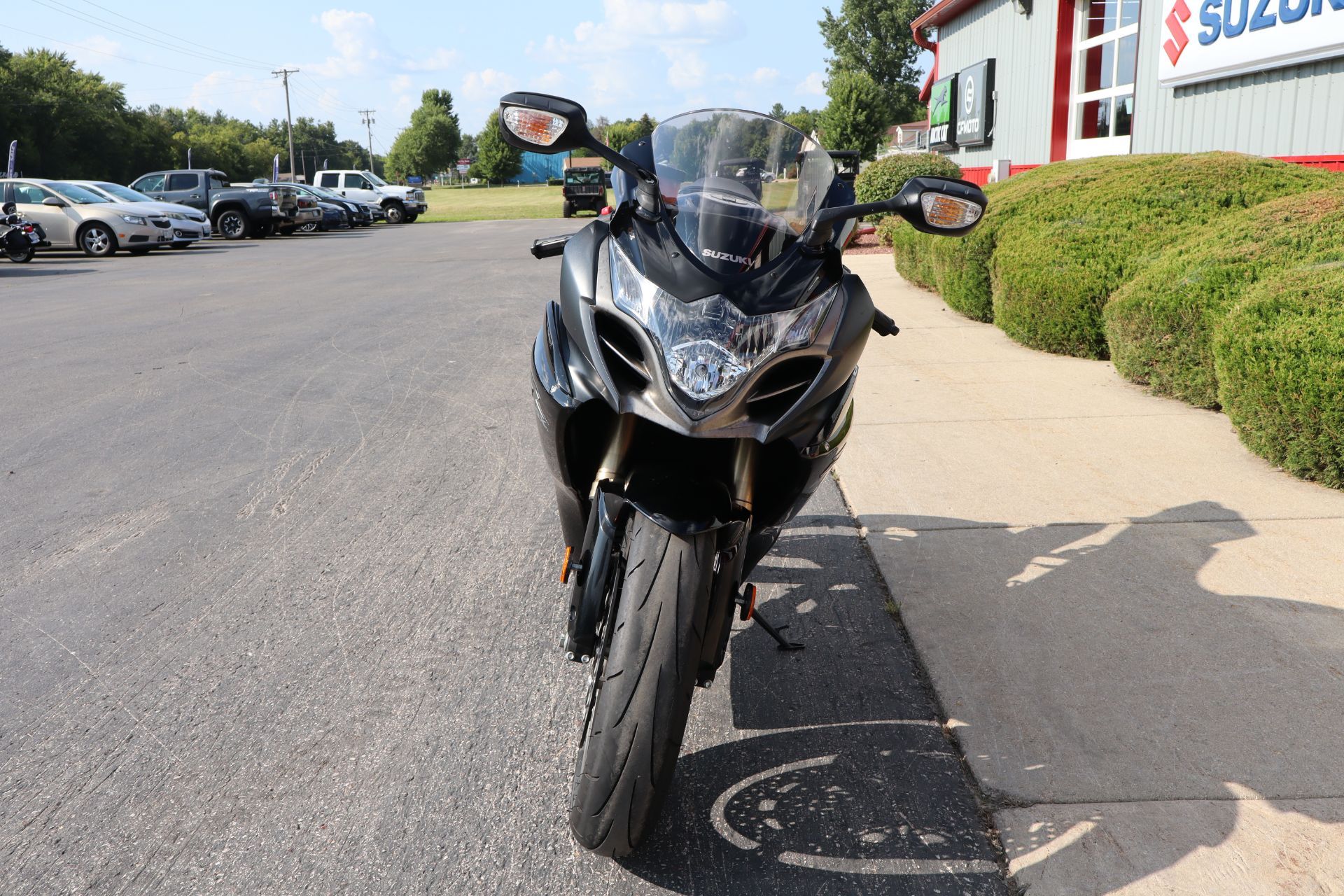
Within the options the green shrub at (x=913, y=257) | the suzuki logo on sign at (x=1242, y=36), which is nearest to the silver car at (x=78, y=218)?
the green shrub at (x=913, y=257)

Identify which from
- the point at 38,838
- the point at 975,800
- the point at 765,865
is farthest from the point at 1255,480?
the point at 38,838

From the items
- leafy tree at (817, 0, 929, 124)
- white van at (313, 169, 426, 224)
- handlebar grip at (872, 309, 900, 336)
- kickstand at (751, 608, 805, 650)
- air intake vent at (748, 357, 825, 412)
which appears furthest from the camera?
leafy tree at (817, 0, 929, 124)

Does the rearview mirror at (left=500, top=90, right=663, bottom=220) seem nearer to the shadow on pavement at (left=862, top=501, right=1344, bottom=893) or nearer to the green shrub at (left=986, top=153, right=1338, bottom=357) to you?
the shadow on pavement at (left=862, top=501, right=1344, bottom=893)

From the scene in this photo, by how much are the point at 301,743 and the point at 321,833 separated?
0.45 meters

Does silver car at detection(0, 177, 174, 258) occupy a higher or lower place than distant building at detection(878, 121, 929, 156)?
lower

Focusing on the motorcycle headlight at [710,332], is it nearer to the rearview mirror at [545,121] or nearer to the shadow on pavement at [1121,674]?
the rearview mirror at [545,121]

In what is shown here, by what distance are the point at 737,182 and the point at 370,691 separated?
1.86 meters

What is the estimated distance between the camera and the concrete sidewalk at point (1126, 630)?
8.33ft

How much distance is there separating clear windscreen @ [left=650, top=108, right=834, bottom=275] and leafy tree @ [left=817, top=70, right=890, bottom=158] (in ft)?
106

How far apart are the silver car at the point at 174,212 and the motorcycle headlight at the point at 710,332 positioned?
23880 mm

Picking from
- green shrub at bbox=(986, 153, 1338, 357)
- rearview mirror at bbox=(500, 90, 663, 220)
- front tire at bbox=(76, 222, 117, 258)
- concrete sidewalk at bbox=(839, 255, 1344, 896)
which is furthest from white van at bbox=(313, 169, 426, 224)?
rearview mirror at bbox=(500, 90, 663, 220)

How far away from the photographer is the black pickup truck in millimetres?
29094

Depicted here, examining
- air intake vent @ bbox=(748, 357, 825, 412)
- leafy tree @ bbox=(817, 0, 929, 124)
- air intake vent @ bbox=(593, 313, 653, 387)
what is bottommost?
air intake vent @ bbox=(748, 357, 825, 412)

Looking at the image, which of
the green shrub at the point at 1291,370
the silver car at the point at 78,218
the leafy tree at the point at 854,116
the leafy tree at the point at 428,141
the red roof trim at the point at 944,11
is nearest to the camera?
the green shrub at the point at 1291,370
